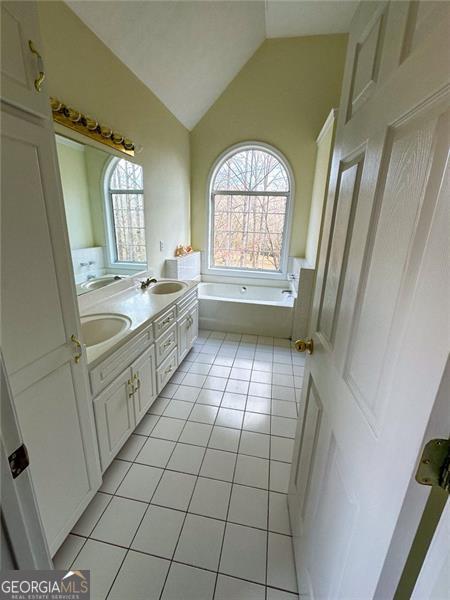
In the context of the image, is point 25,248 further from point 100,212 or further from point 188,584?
point 188,584

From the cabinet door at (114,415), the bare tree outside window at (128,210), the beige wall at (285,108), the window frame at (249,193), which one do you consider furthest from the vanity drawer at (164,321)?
the beige wall at (285,108)

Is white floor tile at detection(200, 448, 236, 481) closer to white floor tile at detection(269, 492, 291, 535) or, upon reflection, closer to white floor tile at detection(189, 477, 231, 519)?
white floor tile at detection(189, 477, 231, 519)

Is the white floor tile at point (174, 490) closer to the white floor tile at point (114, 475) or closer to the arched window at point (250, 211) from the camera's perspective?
the white floor tile at point (114, 475)

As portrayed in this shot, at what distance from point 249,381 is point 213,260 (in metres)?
2.37

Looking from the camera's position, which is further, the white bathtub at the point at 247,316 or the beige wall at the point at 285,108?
the white bathtub at the point at 247,316

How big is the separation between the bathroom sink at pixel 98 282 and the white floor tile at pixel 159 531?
1.46 metres

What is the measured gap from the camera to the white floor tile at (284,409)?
2127mm

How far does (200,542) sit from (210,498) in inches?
8.3

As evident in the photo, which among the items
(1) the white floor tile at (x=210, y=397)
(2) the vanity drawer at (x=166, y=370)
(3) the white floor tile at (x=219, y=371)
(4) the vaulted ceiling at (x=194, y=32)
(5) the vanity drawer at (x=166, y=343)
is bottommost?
(1) the white floor tile at (x=210, y=397)

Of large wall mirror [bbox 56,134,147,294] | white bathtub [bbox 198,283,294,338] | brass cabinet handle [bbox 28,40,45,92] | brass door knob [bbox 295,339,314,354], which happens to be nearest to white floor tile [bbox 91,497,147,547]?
brass door knob [bbox 295,339,314,354]

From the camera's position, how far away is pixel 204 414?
208 centimetres

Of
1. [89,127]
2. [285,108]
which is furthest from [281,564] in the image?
[285,108]

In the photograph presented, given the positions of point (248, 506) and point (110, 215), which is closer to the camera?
point (248, 506)

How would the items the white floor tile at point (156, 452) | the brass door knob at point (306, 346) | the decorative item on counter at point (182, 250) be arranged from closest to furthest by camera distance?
1. the brass door knob at point (306, 346)
2. the white floor tile at point (156, 452)
3. the decorative item on counter at point (182, 250)
